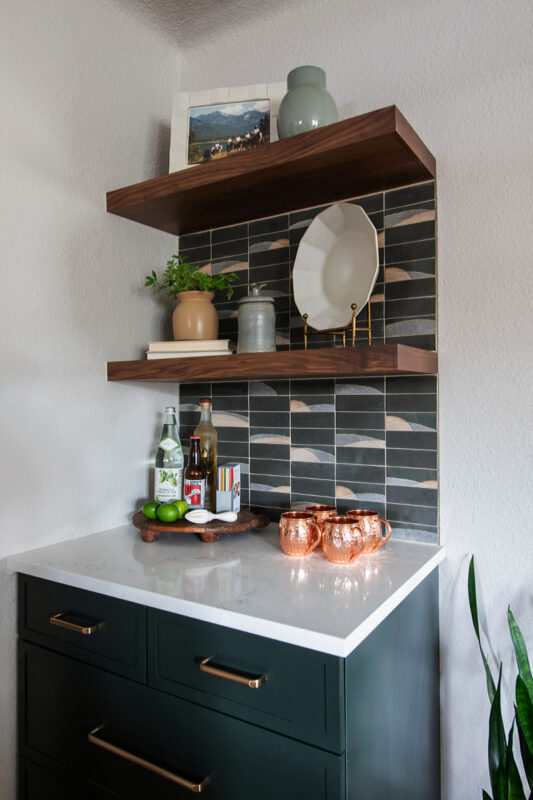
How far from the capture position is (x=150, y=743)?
3.79 ft

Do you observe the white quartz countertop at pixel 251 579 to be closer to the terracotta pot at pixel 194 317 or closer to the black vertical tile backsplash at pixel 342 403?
the black vertical tile backsplash at pixel 342 403

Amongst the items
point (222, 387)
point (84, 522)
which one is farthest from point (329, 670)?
point (222, 387)

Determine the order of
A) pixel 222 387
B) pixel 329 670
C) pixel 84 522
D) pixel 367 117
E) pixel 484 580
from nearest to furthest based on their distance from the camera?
1. pixel 329 670
2. pixel 367 117
3. pixel 484 580
4. pixel 84 522
5. pixel 222 387

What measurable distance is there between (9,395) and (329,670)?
1019 mm

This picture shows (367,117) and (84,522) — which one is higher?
(367,117)

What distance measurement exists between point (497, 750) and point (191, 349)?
4.03 feet

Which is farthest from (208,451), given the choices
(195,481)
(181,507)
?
(181,507)

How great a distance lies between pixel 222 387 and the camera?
1.82 metres

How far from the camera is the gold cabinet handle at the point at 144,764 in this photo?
106 centimetres

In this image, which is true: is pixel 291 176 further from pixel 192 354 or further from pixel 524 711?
pixel 524 711

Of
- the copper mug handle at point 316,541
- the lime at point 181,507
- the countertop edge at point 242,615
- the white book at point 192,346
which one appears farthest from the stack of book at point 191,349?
the countertop edge at point 242,615

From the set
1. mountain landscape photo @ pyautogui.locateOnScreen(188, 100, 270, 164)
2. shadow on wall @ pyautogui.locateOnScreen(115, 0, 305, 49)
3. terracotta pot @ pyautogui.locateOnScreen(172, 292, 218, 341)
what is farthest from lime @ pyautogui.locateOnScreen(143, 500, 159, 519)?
shadow on wall @ pyautogui.locateOnScreen(115, 0, 305, 49)

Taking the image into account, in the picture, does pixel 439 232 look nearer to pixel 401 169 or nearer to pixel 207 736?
pixel 401 169

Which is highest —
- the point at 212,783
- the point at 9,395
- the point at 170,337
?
the point at 170,337
